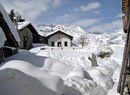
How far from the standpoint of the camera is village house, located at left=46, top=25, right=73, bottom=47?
5006 cm

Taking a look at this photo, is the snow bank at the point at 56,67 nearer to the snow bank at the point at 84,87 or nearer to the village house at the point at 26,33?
the snow bank at the point at 84,87

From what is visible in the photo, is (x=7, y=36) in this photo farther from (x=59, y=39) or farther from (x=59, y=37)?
(x=59, y=39)

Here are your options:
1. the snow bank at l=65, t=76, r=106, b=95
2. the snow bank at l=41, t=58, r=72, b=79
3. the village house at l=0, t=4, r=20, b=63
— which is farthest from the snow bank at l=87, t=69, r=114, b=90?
the village house at l=0, t=4, r=20, b=63

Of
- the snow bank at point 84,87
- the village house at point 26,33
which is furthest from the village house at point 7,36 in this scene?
the village house at point 26,33

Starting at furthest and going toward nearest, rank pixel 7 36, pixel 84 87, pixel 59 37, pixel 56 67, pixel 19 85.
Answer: pixel 59 37
pixel 7 36
pixel 56 67
pixel 84 87
pixel 19 85

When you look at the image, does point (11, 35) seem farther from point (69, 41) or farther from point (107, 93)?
point (69, 41)

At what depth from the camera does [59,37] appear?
165ft

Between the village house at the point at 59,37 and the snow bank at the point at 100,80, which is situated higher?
the village house at the point at 59,37

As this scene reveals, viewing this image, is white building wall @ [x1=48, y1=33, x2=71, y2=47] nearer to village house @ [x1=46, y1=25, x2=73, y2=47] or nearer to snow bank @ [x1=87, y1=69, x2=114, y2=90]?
village house @ [x1=46, y1=25, x2=73, y2=47]

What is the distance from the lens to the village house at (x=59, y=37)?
50062 millimetres

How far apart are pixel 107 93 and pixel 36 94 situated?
4.64 metres

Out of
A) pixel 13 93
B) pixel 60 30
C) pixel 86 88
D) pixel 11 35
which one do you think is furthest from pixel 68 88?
pixel 60 30

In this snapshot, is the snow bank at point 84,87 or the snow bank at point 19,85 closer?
the snow bank at point 19,85

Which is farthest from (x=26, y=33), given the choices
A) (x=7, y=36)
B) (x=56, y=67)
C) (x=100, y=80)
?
(x=100, y=80)
